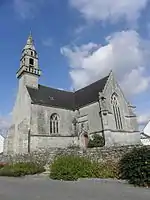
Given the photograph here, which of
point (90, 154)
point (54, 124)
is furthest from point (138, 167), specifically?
point (54, 124)

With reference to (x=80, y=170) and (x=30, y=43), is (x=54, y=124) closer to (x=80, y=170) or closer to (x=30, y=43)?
(x=30, y=43)

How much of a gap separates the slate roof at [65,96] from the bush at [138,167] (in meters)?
22.9

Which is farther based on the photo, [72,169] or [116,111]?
[116,111]

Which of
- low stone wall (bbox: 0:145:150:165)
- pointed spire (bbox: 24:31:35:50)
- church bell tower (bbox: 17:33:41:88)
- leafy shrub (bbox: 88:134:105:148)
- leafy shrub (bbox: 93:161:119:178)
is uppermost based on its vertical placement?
pointed spire (bbox: 24:31:35:50)

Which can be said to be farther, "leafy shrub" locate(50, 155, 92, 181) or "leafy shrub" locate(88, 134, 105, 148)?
"leafy shrub" locate(88, 134, 105, 148)

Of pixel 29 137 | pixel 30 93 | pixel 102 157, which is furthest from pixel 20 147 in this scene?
pixel 102 157

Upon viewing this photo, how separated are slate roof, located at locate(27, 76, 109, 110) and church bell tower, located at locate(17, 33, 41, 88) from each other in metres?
1.95

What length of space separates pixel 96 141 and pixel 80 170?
17.2m

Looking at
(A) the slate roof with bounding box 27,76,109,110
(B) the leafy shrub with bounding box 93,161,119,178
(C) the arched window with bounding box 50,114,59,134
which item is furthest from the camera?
(A) the slate roof with bounding box 27,76,109,110

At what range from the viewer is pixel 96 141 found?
94.2ft

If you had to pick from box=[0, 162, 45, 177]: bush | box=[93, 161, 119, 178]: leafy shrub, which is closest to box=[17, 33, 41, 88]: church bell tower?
box=[0, 162, 45, 177]: bush

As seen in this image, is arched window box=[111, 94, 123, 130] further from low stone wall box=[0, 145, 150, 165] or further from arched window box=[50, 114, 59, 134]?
low stone wall box=[0, 145, 150, 165]

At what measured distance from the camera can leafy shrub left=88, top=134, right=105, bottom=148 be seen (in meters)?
28.4

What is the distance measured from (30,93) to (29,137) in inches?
305
